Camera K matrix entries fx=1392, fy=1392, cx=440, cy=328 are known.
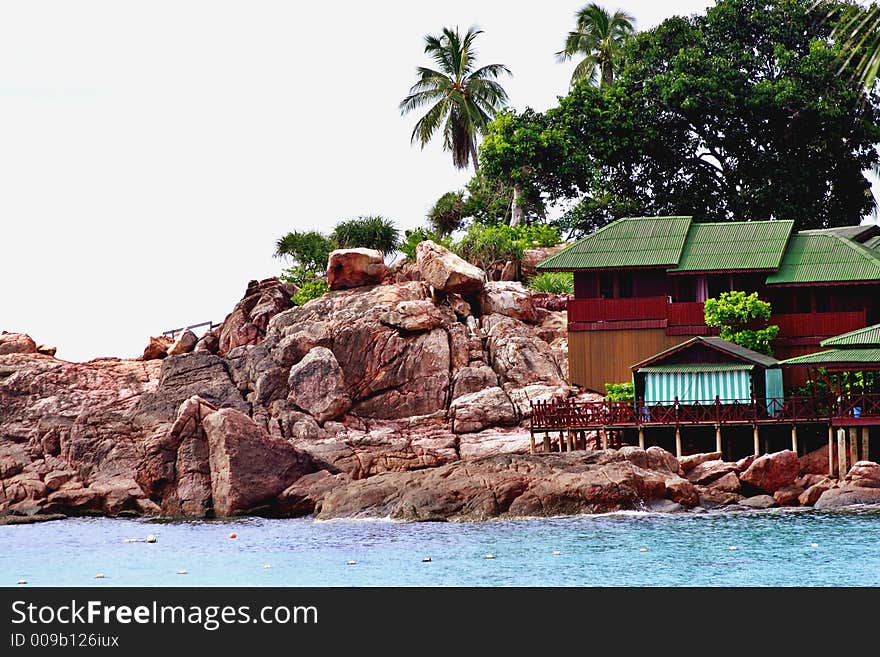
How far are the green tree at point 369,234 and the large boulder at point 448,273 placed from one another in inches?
545

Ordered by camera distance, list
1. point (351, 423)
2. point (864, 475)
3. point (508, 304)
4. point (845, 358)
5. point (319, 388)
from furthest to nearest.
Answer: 1. point (508, 304)
2. point (319, 388)
3. point (351, 423)
4. point (845, 358)
5. point (864, 475)

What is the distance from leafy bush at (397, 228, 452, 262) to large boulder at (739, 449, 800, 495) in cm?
2471

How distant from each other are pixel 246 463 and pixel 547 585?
1836cm

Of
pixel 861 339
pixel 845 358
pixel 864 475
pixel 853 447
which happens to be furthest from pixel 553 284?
pixel 864 475

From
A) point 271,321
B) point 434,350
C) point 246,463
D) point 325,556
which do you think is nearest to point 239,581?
point 325,556

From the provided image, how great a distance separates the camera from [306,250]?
7494 cm

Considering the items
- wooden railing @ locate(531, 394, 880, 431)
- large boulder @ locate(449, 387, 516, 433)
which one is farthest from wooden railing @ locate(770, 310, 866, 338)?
large boulder @ locate(449, 387, 516, 433)

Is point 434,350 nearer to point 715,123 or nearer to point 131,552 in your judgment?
point 131,552

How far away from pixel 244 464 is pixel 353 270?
656 inches

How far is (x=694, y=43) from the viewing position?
236 ft

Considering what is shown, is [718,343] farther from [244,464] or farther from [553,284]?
[244,464]

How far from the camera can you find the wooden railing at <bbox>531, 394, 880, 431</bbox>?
48.1 metres

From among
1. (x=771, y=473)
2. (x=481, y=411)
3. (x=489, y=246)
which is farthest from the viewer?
(x=489, y=246)

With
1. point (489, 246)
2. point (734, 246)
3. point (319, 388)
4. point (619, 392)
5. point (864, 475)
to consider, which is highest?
point (489, 246)
